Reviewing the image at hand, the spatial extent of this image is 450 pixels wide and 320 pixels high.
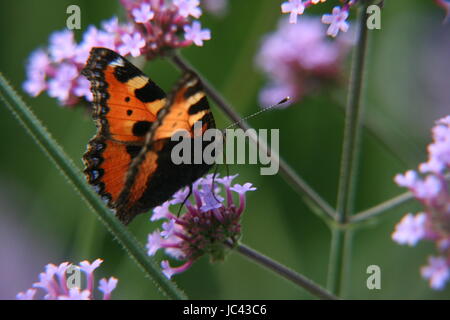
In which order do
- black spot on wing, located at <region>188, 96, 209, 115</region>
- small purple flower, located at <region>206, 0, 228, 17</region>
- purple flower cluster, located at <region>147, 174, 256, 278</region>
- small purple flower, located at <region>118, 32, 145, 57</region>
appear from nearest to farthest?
1. black spot on wing, located at <region>188, 96, 209, 115</region>
2. purple flower cluster, located at <region>147, 174, 256, 278</region>
3. small purple flower, located at <region>118, 32, 145, 57</region>
4. small purple flower, located at <region>206, 0, 228, 17</region>

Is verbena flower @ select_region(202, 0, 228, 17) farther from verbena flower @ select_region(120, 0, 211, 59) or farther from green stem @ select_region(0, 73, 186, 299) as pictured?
green stem @ select_region(0, 73, 186, 299)

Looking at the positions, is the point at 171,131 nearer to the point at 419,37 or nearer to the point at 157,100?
the point at 157,100

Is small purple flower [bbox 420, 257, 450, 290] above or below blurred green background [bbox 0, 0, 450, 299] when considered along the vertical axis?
below

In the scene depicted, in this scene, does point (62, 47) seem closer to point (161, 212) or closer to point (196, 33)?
point (196, 33)

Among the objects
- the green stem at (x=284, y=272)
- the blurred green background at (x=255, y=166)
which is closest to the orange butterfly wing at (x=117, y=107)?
the green stem at (x=284, y=272)

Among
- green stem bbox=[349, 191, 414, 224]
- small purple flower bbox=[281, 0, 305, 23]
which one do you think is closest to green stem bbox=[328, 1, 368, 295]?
green stem bbox=[349, 191, 414, 224]

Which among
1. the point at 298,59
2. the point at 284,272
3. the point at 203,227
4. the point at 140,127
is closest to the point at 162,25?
the point at 140,127

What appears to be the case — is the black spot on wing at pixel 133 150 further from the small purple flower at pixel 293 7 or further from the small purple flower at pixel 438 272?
the small purple flower at pixel 438 272
